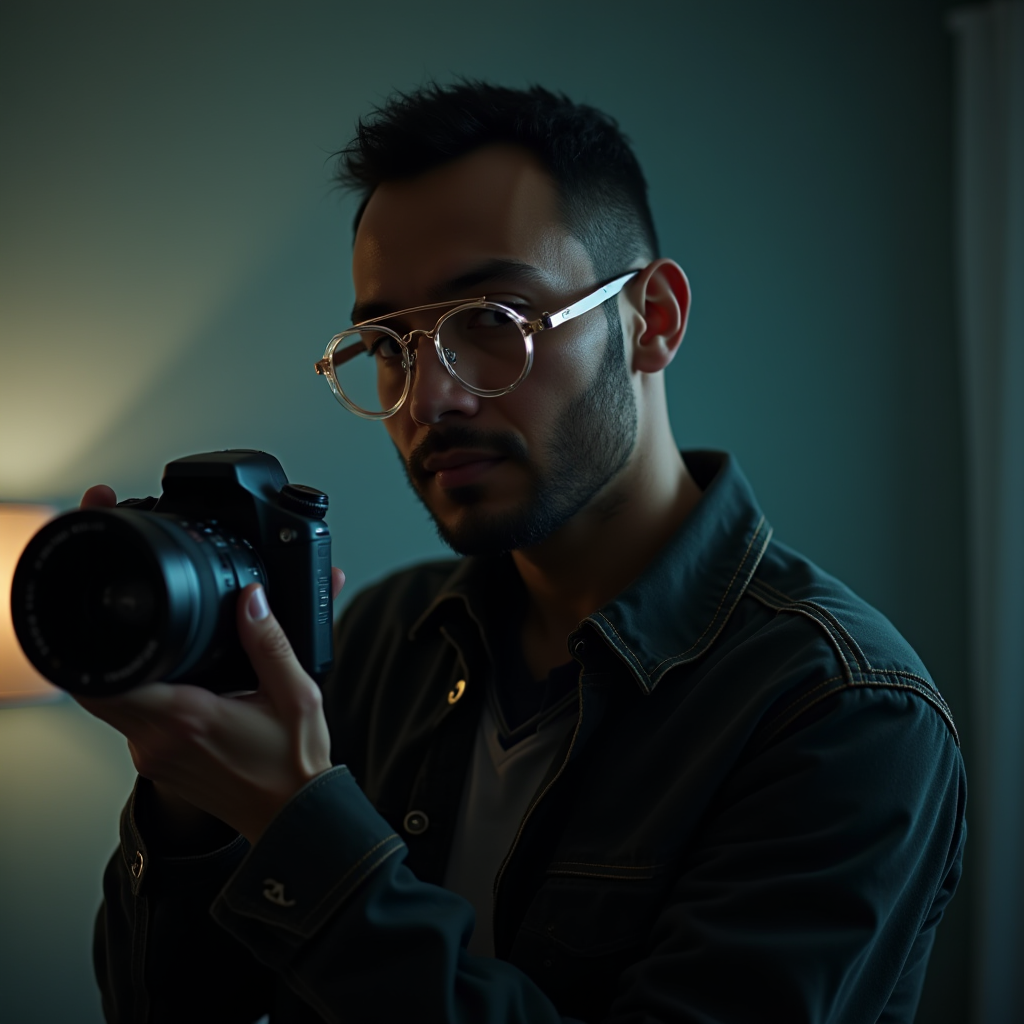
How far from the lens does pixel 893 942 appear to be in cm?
76

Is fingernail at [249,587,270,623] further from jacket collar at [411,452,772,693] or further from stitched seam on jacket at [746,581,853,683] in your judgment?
stitched seam on jacket at [746,581,853,683]

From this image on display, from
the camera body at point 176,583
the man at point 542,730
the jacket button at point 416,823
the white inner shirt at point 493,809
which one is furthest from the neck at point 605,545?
the camera body at point 176,583

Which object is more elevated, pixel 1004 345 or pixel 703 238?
pixel 703 238

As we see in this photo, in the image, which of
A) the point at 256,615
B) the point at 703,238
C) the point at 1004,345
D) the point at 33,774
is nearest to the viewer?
the point at 256,615

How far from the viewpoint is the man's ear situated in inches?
43.4

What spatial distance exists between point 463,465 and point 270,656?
0.36m

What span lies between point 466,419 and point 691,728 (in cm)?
39

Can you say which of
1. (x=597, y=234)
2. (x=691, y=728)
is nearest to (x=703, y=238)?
(x=597, y=234)

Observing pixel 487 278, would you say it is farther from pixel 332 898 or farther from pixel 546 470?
pixel 332 898

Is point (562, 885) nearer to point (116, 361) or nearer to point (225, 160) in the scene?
point (116, 361)

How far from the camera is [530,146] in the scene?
1045mm

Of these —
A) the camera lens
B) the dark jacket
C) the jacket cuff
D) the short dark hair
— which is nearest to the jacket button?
the dark jacket

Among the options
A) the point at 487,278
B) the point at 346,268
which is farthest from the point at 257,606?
the point at 346,268

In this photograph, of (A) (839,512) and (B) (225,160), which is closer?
(B) (225,160)
